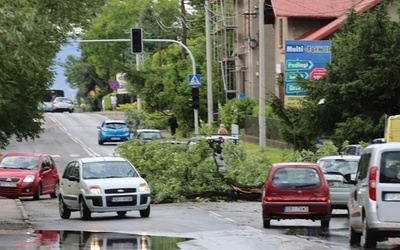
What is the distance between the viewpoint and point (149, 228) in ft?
82.8

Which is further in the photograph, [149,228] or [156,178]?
[156,178]

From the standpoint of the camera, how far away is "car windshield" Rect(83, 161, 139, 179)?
2919 centimetres

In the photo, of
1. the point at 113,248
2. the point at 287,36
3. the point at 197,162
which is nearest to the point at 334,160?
the point at 197,162

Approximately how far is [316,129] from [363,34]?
4.33m

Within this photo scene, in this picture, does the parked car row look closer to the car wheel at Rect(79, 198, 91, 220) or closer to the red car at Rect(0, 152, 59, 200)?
the car wheel at Rect(79, 198, 91, 220)

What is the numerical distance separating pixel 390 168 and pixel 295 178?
6.94 meters

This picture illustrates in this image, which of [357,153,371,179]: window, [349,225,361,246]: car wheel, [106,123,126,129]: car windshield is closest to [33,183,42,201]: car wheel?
[349,225,361,246]: car wheel

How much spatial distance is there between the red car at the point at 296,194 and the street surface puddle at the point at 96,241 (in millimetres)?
3796

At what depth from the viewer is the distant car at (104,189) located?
92.4 feet

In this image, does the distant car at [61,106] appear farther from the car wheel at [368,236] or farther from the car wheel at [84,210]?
the car wheel at [368,236]

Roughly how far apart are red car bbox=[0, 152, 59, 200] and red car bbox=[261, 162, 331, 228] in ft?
50.4

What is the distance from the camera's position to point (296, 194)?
2520 centimetres

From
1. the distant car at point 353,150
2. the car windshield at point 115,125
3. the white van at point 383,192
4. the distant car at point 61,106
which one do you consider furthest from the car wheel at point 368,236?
the distant car at point 61,106

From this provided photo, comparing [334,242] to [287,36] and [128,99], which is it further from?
[128,99]
